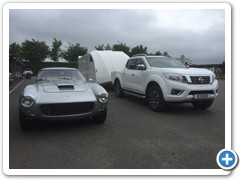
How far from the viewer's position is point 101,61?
10734mm

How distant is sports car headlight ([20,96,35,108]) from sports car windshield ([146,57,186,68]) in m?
3.95

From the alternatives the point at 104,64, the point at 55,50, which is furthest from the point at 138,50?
the point at 104,64

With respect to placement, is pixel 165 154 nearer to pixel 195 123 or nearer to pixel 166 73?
pixel 195 123

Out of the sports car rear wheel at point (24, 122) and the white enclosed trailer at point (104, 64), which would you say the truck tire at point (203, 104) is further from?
the white enclosed trailer at point (104, 64)

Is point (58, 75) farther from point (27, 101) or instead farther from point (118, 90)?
point (118, 90)

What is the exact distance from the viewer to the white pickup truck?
5301 millimetres

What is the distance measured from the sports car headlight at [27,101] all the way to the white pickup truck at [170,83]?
132 inches

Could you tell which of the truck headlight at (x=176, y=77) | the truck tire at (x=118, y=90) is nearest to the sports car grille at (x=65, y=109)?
the truck headlight at (x=176, y=77)

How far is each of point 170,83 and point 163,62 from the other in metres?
1.48

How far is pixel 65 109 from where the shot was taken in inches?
152

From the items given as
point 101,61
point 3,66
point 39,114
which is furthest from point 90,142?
point 101,61
